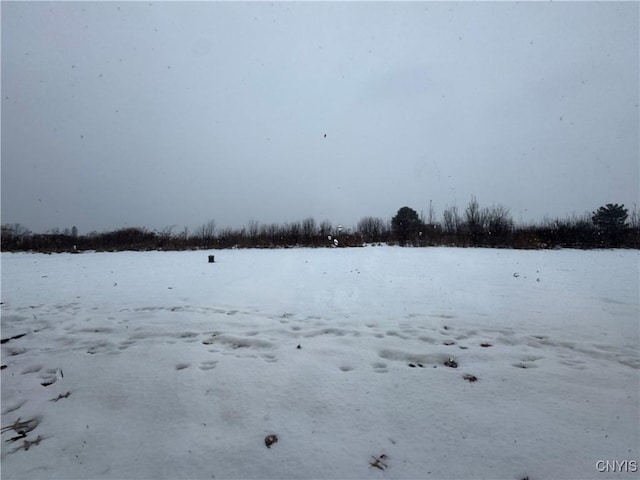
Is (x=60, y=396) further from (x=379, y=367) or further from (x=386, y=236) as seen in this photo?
(x=386, y=236)

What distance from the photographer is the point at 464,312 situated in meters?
4.14

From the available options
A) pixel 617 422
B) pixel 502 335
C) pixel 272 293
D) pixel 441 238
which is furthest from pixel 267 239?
pixel 617 422

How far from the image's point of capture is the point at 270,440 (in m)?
1.74

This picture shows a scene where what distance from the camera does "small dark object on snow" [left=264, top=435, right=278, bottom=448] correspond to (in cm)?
172

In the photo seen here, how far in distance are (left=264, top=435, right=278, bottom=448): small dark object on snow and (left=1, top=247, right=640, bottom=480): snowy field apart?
0.12 ft

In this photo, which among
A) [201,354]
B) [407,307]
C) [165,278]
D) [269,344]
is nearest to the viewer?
[201,354]

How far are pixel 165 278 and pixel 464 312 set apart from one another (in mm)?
6743

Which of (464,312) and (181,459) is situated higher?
(464,312)

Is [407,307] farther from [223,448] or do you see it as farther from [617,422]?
[223,448]

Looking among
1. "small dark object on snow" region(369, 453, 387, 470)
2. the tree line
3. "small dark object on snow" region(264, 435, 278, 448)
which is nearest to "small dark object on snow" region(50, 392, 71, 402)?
Answer: "small dark object on snow" region(264, 435, 278, 448)

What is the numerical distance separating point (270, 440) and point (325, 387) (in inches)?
25.3

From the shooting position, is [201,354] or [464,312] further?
[464,312]

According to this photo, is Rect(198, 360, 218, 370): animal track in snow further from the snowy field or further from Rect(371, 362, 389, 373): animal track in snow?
Rect(371, 362, 389, 373): animal track in snow

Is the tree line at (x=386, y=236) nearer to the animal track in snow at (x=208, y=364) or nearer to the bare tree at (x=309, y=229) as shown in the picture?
the bare tree at (x=309, y=229)
